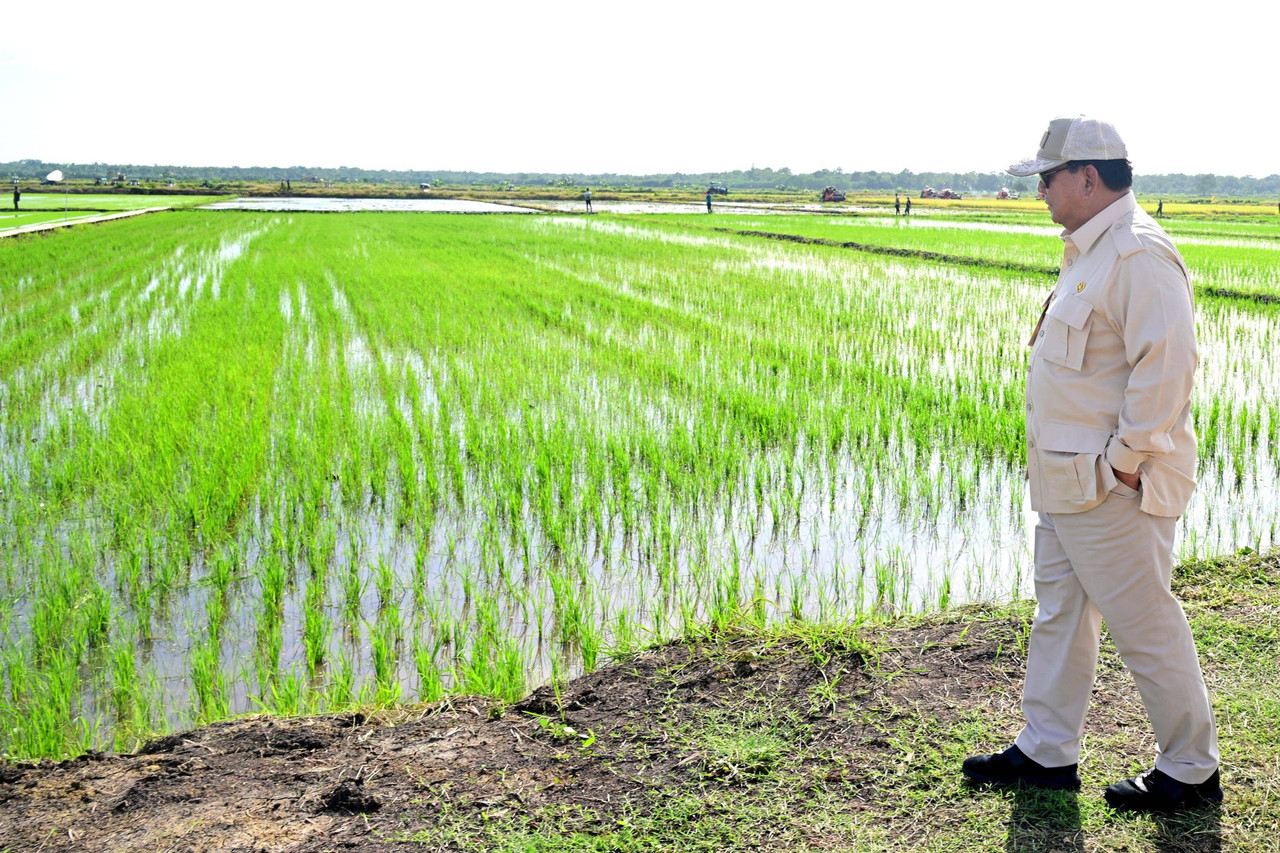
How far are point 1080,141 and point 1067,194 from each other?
12 centimetres

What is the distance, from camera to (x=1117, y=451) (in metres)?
1.99

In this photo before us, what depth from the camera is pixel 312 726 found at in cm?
265

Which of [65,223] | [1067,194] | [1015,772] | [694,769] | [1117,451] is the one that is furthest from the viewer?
[65,223]

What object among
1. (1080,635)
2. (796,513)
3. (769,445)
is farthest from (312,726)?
(769,445)

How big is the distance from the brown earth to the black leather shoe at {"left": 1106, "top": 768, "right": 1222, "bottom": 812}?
387 mm

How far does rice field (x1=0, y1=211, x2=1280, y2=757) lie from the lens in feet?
10.7

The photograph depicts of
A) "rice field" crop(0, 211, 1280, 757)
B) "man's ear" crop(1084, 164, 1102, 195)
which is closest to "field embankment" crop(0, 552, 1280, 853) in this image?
"rice field" crop(0, 211, 1280, 757)

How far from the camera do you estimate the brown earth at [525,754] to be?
223 centimetres

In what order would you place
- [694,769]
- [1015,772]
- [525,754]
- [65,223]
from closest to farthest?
[1015,772]
[694,769]
[525,754]
[65,223]

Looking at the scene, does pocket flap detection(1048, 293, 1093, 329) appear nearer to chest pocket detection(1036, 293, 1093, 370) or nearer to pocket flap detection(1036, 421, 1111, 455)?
chest pocket detection(1036, 293, 1093, 370)

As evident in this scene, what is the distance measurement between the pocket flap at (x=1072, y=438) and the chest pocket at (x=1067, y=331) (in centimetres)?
14

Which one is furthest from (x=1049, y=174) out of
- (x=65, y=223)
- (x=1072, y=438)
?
(x=65, y=223)

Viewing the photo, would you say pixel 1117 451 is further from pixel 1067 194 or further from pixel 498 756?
pixel 498 756

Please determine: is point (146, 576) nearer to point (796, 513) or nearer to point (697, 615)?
point (697, 615)
